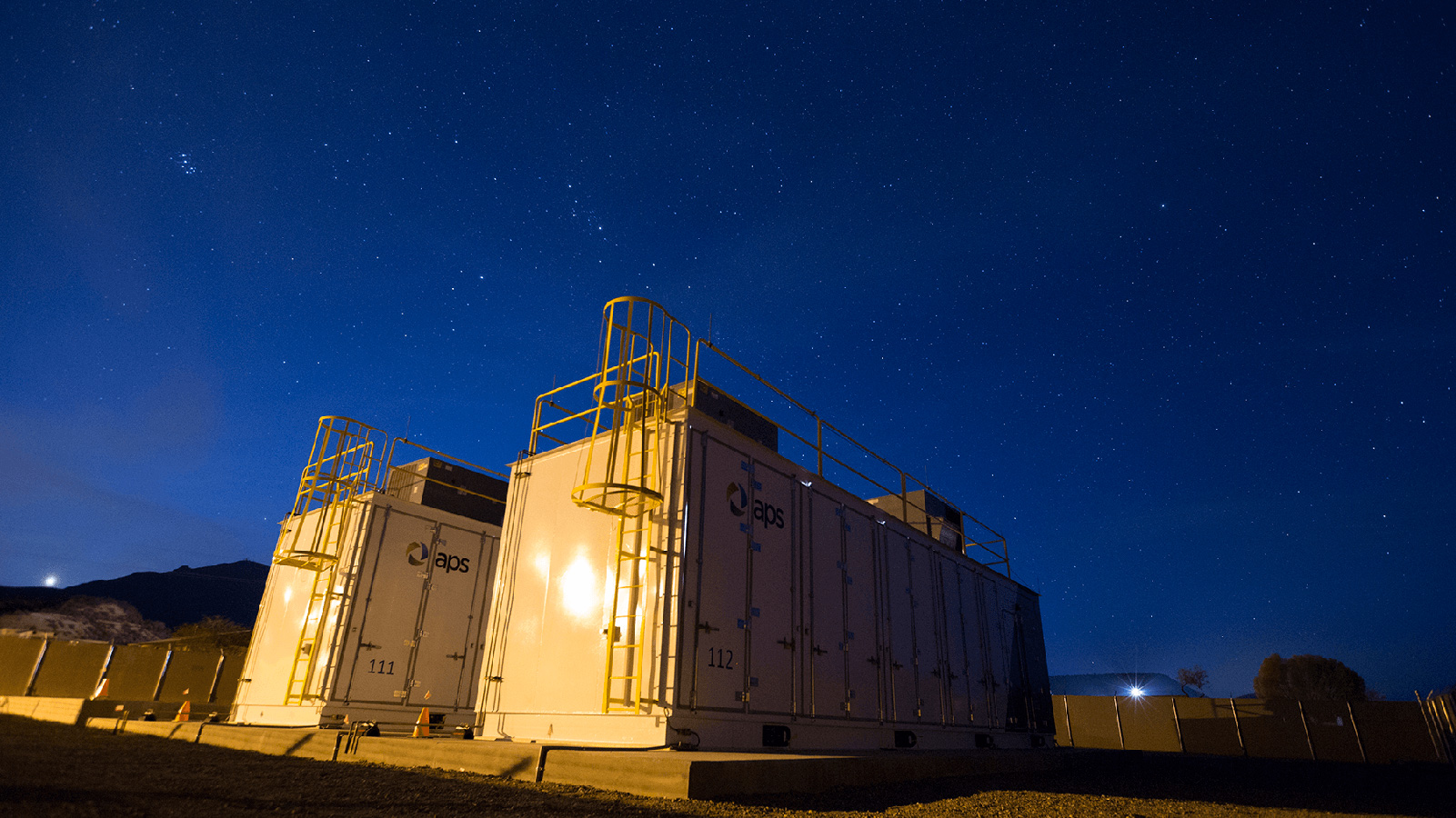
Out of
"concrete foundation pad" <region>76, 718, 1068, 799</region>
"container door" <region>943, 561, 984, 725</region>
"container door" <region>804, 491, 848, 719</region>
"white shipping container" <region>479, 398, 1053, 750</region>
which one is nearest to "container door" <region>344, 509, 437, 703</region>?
"concrete foundation pad" <region>76, 718, 1068, 799</region>

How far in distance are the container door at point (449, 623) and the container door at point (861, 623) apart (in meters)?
7.88

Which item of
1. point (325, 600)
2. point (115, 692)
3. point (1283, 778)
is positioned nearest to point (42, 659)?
point (115, 692)

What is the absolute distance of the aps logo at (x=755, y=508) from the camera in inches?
367

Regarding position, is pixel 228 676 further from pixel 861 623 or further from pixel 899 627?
pixel 899 627

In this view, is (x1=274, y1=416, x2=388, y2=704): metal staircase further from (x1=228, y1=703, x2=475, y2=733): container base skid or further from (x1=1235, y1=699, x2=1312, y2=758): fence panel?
(x1=1235, y1=699, x2=1312, y2=758): fence panel

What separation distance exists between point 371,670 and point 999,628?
1393 centimetres

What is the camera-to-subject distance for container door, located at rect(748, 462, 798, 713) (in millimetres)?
8953

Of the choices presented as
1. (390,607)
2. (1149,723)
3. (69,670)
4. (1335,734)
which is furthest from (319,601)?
(1335,734)

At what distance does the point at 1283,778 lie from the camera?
12359mm

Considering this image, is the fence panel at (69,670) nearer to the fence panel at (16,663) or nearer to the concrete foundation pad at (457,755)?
the fence panel at (16,663)

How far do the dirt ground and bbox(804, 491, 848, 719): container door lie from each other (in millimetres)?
1946

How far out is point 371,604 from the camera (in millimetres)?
12688

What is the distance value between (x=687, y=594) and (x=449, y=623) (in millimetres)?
7943

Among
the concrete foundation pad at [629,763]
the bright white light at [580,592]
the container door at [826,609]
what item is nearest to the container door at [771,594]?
the container door at [826,609]
